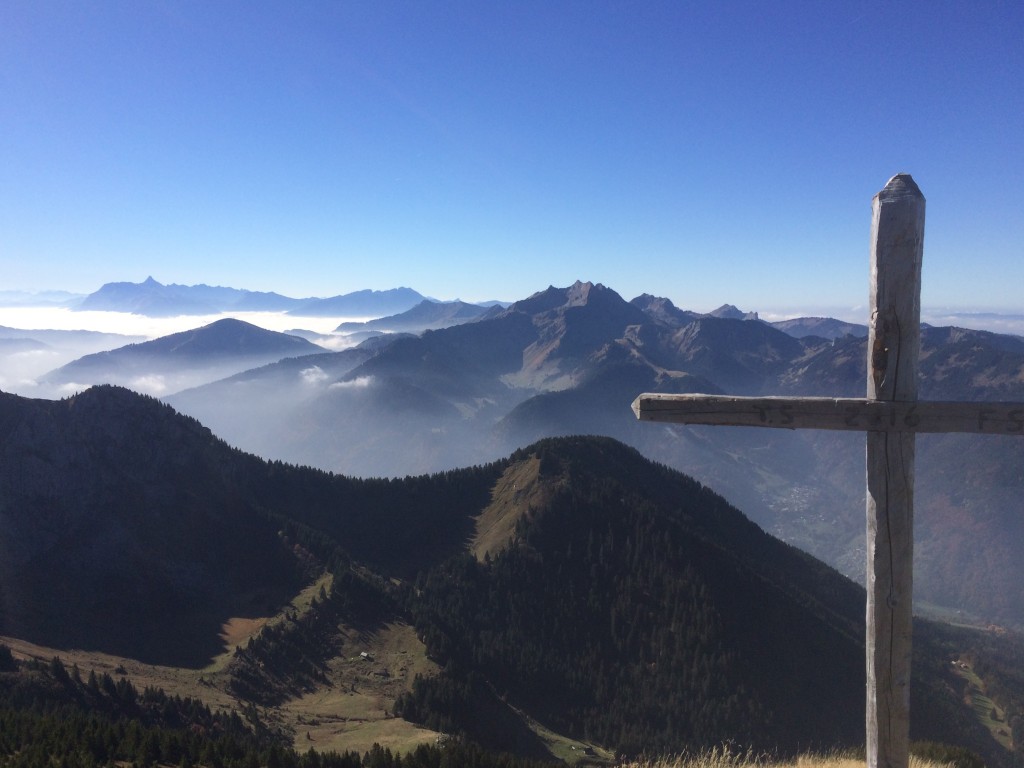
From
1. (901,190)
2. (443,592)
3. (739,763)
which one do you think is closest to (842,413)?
(901,190)

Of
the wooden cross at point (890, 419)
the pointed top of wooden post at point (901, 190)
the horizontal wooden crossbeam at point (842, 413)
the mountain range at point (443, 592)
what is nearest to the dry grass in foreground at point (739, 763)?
the wooden cross at point (890, 419)

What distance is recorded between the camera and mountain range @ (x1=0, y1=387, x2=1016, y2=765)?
8562 centimetres

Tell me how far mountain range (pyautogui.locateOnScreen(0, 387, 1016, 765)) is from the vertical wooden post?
65.5m

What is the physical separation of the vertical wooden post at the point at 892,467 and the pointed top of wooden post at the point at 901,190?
1 centimetres

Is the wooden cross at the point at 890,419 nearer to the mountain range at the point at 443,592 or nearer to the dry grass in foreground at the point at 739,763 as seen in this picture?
the dry grass in foreground at the point at 739,763

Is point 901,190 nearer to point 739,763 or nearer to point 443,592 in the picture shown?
point 739,763

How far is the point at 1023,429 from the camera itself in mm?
8195

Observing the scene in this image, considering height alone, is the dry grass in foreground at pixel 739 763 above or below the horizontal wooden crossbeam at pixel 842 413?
below

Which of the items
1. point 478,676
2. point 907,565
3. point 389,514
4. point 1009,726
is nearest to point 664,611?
point 478,676

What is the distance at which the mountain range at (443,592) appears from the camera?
85.6 meters

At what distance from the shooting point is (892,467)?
344 inches

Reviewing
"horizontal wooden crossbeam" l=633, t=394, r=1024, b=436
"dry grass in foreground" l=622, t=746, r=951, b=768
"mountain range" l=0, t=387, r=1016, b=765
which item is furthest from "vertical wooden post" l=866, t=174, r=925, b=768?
"mountain range" l=0, t=387, r=1016, b=765

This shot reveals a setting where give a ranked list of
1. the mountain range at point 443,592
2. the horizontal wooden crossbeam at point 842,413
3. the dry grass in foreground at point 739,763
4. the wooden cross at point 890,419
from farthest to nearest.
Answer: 1. the mountain range at point 443,592
2. the dry grass in foreground at point 739,763
3. the wooden cross at point 890,419
4. the horizontal wooden crossbeam at point 842,413

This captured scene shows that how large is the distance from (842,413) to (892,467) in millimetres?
1012
